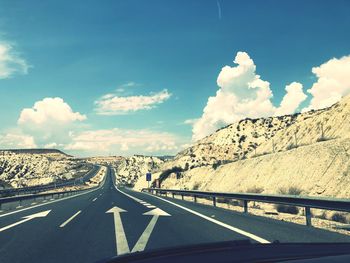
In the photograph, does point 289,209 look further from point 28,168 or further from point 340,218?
point 28,168

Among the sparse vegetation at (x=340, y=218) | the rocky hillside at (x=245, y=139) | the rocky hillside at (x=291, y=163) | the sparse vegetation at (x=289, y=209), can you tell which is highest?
the rocky hillside at (x=245, y=139)

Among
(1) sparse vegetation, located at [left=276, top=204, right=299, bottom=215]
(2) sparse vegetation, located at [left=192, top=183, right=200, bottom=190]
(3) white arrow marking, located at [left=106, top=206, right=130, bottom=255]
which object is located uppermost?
(2) sparse vegetation, located at [left=192, top=183, right=200, bottom=190]

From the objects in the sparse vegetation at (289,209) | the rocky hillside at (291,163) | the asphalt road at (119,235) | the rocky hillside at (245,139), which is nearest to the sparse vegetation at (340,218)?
the sparse vegetation at (289,209)

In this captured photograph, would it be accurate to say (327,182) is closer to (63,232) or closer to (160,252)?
(63,232)

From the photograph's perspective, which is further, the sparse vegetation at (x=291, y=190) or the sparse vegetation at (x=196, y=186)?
the sparse vegetation at (x=196, y=186)

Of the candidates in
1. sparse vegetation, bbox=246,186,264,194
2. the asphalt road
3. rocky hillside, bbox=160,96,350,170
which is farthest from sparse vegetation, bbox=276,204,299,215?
rocky hillside, bbox=160,96,350,170

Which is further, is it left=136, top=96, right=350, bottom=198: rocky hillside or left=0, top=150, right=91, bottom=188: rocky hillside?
left=0, top=150, right=91, bottom=188: rocky hillside

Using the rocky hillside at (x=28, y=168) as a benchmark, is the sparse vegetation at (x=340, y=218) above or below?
below

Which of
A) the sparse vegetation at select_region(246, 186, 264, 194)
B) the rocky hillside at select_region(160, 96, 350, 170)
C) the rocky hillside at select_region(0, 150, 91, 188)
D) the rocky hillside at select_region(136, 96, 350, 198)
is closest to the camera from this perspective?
the rocky hillside at select_region(136, 96, 350, 198)

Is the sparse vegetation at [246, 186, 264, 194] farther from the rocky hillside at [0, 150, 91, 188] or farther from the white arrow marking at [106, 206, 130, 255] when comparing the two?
the rocky hillside at [0, 150, 91, 188]

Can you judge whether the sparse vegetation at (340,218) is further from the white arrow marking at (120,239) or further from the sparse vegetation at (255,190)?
the sparse vegetation at (255,190)

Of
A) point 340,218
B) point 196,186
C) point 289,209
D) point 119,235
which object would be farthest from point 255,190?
point 119,235

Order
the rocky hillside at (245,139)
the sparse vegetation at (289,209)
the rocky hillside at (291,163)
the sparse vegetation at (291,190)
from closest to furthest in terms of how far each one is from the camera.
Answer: the sparse vegetation at (289,209)
the rocky hillside at (291,163)
the sparse vegetation at (291,190)
the rocky hillside at (245,139)

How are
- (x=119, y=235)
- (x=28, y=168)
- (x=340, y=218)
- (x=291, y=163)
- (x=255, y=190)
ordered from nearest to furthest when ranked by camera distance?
(x=119, y=235), (x=340, y=218), (x=291, y=163), (x=255, y=190), (x=28, y=168)
